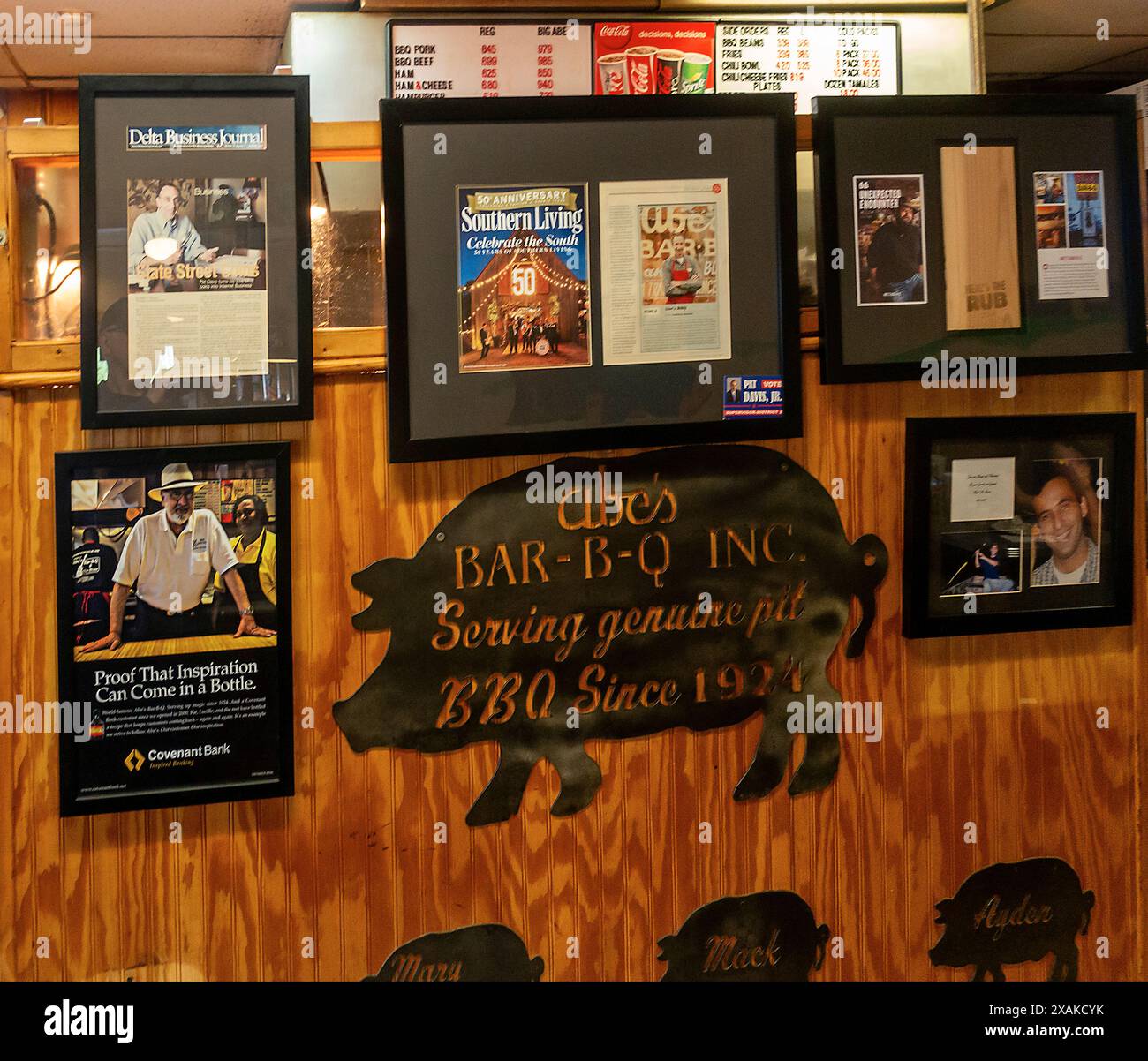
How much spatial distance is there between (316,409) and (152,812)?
803 mm

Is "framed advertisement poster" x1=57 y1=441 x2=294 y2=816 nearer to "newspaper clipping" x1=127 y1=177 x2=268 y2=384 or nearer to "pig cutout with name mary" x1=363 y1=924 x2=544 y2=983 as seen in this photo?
"newspaper clipping" x1=127 y1=177 x2=268 y2=384

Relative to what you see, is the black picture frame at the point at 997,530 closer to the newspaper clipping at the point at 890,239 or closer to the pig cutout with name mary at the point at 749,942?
the newspaper clipping at the point at 890,239

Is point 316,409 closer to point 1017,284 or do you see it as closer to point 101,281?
point 101,281

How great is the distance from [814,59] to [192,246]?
2.36 meters

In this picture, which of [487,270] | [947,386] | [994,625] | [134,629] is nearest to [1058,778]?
[994,625]

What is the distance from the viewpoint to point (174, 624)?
1.64m

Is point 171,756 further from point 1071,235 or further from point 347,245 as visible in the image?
point 1071,235

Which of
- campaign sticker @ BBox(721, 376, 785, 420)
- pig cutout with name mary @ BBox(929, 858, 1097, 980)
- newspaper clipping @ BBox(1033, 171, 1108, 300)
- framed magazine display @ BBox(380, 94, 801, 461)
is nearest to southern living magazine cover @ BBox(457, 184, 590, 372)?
framed magazine display @ BBox(380, 94, 801, 461)

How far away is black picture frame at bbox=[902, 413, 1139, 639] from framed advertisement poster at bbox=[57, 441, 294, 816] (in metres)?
1.24

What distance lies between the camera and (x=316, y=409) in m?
1.71

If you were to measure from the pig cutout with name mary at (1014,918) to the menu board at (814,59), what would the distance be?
243cm
